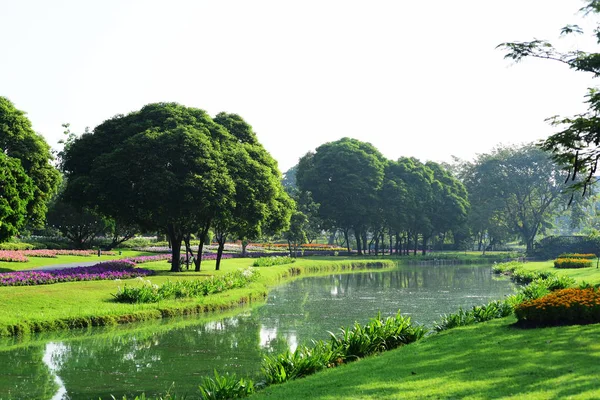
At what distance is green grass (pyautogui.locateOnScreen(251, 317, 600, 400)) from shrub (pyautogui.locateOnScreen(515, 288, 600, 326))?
56 centimetres

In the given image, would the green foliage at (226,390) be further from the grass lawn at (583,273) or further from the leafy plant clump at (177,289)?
the grass lawn at (583,273)

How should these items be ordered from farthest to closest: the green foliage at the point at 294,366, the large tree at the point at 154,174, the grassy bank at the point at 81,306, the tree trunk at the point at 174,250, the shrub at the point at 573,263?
the shrub at the point at 573,263
the tree trunk at the point at 174,250
the large tree at the point at 154,174
the grassy bank at the point at 81,306
the green foliage at the point at 294,366

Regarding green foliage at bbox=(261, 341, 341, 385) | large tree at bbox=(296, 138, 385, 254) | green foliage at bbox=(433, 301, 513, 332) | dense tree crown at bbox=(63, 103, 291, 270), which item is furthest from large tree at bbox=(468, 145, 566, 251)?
green foliage at bbox=(261, 341, 341, 385)

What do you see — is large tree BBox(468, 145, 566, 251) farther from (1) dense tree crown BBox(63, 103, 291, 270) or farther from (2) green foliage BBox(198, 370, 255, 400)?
(2) green foliage BBox(198, 370, 255, 400)

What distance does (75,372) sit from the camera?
51.1 ft

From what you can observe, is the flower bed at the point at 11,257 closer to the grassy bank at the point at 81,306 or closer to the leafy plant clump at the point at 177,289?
the grassy bank at the point at 81,306

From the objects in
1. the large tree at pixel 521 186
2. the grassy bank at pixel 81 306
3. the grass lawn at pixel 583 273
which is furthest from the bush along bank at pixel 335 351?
the large tree at pixel 521 186

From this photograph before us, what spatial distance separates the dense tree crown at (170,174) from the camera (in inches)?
1387

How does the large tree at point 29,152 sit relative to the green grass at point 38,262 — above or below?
above

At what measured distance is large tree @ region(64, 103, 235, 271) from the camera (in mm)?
35119

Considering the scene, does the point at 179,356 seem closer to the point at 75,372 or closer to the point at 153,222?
the point at 75,372

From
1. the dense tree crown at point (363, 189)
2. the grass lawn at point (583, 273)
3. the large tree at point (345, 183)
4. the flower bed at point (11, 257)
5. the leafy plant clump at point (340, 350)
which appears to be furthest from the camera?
the dense tree crown at point (363, 189)

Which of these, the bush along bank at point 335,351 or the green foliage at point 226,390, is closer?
the green foliage at point 226,390

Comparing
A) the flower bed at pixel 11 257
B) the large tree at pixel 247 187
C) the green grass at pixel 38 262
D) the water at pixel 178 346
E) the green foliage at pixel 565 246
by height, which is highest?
the large tree at pixel 247 187
